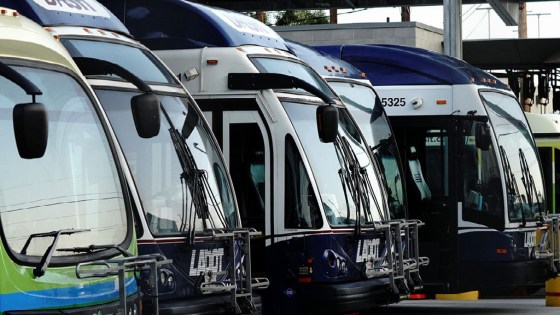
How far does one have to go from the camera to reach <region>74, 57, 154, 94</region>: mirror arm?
7.09 metres

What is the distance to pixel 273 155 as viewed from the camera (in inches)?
403

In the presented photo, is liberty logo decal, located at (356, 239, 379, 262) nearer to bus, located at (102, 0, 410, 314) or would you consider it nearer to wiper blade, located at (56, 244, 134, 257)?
bus, located at (102, 0, 410, 314)

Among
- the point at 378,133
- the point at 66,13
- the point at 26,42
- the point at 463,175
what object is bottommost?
the point at 463,175

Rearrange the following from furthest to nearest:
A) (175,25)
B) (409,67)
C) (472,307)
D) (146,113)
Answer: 1. (472,307)
2. (409,67)
3. (175,25)
4. (146,113)

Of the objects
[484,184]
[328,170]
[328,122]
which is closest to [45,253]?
[328,122]

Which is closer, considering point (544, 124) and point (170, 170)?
point (170, 170)

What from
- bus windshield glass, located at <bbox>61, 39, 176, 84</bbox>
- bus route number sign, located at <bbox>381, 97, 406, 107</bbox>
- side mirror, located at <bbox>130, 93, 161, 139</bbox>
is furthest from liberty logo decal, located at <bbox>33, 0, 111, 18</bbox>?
bus route number sign, located at <bbox>381, 97, 406, 107</bbox>

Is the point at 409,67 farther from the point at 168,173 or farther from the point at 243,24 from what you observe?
the point at 168,173

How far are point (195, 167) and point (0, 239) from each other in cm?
306

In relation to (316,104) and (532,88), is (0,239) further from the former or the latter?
(532,88)

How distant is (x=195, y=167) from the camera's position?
27.1 ft

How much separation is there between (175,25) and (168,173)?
2471 millimetres

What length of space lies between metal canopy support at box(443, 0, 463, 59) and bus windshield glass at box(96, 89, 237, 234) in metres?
11.0

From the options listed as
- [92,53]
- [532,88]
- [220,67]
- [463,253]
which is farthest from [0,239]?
[532,88]
